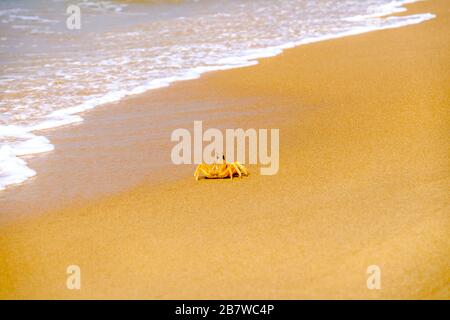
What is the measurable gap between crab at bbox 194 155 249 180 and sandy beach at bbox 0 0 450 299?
0.09 meters

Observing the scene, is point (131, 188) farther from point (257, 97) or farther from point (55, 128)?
point (257, 97)

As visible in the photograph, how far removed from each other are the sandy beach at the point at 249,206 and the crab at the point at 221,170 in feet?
0.28

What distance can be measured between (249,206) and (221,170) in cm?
64

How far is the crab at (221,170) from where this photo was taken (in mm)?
5492

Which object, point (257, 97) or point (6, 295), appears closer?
point (6, 295)

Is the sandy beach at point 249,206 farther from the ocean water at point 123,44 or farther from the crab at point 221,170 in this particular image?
the ocean water at point 123,44

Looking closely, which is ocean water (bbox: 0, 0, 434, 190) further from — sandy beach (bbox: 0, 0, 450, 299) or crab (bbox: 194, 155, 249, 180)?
crab (bbox: 194, 155, 249, 180)

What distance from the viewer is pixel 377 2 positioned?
17.3 meters

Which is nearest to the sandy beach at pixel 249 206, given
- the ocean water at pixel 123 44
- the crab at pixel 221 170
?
the crab at pixel 221 170

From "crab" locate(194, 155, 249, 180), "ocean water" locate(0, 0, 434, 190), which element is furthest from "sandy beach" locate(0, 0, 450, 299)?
"ocean water" locate(0, 0, 434, 190)

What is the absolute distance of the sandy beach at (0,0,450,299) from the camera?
395 cm

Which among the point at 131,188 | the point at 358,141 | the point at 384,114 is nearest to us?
the point at 131,188
